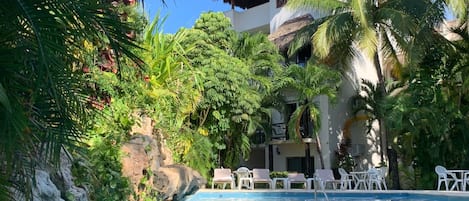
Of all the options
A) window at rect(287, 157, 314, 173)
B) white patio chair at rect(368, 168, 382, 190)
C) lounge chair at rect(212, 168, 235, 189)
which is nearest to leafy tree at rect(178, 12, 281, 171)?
lounge chair at rect(212, 168, 235, 189)

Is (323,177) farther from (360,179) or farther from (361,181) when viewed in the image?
(360,179)

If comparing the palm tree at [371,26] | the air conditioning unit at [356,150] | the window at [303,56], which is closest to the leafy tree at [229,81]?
the palm tree at [371,26]

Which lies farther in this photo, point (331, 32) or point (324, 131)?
point (324, 131)

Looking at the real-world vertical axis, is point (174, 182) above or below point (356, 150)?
below

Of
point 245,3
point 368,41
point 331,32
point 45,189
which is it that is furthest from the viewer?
point 245,3

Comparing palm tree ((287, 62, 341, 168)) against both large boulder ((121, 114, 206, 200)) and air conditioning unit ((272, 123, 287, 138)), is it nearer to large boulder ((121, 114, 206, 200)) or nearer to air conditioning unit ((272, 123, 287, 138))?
air conditioning unit ((272, 123, 287, 138))

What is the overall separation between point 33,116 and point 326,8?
59.4 feet

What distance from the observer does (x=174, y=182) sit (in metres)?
10.2

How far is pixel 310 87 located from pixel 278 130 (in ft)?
15.7

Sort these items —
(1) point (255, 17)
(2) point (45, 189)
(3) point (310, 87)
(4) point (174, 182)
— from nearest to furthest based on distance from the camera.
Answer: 1. (2) point (45, 189)
2. (4) point (174, 182)
3. (3) point (310, 87)
4. (1) point (255, 17)

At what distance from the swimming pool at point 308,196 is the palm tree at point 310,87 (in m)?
5.20

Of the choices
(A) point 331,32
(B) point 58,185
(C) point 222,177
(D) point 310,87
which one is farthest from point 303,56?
(B) point 58,185

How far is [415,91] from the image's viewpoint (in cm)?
1911

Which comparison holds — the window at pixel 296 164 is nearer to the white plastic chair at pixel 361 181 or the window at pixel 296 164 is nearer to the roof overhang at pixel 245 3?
the white plastic chair at pixel 361 181
